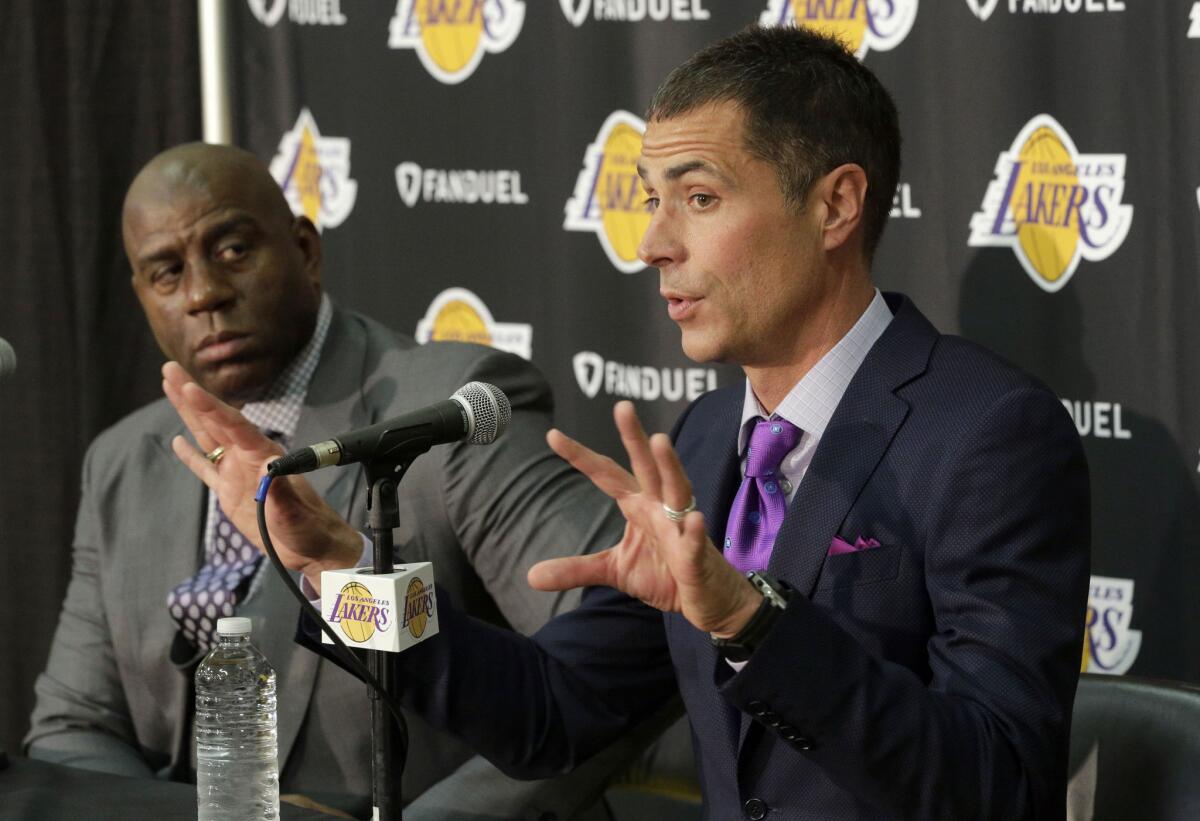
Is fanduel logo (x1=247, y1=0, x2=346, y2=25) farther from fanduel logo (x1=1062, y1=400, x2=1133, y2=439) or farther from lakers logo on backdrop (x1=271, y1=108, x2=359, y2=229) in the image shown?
fanduel logo (x1=1062, y1=400, x2=1133, y2=439)

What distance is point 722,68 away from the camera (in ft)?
6.66

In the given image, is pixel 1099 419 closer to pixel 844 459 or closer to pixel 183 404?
pixel 844 459

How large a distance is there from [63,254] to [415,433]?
275 centimetres

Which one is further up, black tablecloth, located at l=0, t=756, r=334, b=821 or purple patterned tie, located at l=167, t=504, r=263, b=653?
purple patterned tie, located at l=167, t=504, r=263, b=653

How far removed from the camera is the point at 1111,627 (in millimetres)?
2805

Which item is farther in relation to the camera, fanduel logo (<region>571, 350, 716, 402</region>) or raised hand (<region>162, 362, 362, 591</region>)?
fanduel logo (<region>571, 350, 716, 402</region>)

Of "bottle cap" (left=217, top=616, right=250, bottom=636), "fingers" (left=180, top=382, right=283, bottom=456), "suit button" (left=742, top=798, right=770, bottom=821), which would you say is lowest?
"suit button" (left=742, top=798, right=770, bottom=821)

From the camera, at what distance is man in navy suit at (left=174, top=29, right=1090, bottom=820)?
164 cm

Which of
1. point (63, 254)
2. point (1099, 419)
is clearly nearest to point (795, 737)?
point (1099, 419)

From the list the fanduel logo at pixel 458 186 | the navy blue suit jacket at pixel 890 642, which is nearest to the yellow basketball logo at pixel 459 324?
the fanduel logo at pixel 458 186

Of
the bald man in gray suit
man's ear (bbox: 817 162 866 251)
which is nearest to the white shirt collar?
man's ear (bbox: 817 162 866 251)

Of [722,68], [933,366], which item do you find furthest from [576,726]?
[722,68]

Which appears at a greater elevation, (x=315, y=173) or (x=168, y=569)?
(x=315, y=173)

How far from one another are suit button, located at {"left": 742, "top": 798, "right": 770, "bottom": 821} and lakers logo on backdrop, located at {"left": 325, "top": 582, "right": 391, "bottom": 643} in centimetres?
61
